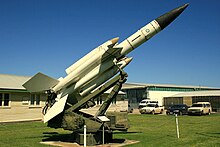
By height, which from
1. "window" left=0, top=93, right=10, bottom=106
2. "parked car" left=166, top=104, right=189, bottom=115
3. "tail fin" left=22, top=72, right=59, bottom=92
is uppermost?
"tail fin" left=22, top=72, right=59, bottom=92

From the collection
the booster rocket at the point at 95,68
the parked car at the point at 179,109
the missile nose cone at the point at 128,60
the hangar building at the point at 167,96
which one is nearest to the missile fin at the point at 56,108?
the booster rocket at the point at 95,68

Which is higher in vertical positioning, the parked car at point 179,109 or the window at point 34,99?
the window at point 34,99

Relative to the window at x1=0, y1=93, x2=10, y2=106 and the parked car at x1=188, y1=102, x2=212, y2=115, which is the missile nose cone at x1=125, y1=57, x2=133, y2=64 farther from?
the parked car at x1=188, y1=102, x2=212, y2=115

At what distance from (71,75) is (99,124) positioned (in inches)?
114

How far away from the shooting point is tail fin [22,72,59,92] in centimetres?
Answer: 1334

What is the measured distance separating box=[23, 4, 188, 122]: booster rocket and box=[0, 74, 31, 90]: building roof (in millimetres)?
10959

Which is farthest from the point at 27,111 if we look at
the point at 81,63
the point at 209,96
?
the point at 209,96

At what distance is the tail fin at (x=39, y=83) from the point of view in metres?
13.3

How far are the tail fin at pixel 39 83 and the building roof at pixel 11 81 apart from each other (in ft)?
34.8

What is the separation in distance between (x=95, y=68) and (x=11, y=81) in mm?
15717

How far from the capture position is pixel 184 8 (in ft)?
44.4

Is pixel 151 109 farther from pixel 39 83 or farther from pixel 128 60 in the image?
pixel 39 83

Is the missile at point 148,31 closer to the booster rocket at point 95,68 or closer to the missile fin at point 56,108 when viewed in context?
the booster rocket at point 95,68

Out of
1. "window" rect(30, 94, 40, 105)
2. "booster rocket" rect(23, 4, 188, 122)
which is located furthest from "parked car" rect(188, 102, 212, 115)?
"booster rocket" rect(23, 4, 188, 122)
